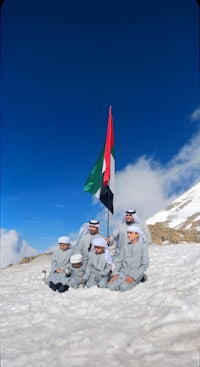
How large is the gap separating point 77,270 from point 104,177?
11.7 ft

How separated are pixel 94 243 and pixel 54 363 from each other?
19.0ft

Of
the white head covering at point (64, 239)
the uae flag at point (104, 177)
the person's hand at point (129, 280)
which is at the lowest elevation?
the person's hand at point (129, 280)

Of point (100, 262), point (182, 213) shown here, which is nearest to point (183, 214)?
point (182, 213)

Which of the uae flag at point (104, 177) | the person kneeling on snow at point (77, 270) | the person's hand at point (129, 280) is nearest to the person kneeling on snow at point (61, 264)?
the person kneeling on snow at point (77, 270)

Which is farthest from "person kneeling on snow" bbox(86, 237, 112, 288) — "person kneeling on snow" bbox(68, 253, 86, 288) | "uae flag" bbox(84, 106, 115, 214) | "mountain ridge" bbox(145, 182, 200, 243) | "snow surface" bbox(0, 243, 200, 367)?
"mountain ridge" bbox(145, 182, 200, 243)

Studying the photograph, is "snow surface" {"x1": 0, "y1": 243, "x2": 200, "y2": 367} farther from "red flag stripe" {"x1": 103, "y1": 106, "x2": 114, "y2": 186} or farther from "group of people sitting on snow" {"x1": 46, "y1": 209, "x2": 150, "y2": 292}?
"red flag stripe" {"x1": 103, "y1": 106, "x2": 114, "y2": 186}

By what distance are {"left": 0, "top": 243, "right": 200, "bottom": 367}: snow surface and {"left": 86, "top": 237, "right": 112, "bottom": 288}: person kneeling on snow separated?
0.52 metres

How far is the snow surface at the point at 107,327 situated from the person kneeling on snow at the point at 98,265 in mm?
519

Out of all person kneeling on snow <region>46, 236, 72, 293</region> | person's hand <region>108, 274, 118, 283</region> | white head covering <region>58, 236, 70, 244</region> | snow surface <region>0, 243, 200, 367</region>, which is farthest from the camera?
white head covering <region>58, 236, 70, 244</region>

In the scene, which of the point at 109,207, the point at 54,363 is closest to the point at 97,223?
the point at 109,207

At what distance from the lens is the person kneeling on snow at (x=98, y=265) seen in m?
9.86

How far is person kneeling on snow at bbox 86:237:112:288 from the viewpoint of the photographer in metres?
9.86

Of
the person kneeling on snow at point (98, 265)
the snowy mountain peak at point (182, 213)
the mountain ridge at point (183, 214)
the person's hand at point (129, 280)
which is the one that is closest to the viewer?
the person's hand at point (129, 280)

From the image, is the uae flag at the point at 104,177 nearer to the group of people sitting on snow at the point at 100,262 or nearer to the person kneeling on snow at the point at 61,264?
the group of people sitting on snow at the point at 100,262
